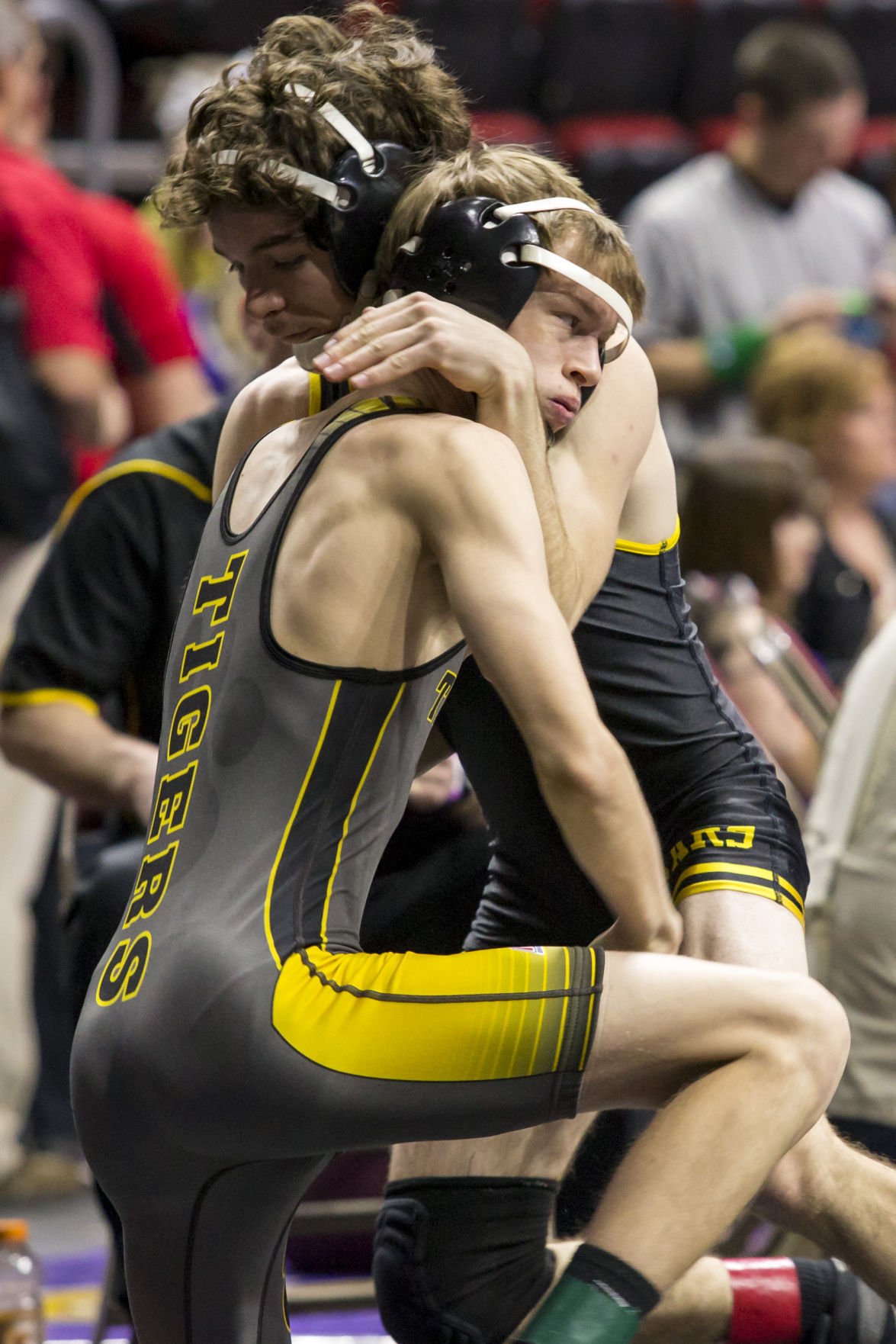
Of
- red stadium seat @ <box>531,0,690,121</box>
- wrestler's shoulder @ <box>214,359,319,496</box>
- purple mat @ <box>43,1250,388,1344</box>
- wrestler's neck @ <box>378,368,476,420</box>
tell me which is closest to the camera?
wrestler's neck @ <box>378,368,476,420</box>

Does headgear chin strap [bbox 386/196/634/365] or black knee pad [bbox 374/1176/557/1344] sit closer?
headgear chin strap [bbox 386/196/634/365]

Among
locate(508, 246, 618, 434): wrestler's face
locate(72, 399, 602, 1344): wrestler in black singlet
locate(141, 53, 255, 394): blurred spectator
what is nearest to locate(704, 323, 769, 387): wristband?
locate(141, 53, 255, 394): blurred spectator

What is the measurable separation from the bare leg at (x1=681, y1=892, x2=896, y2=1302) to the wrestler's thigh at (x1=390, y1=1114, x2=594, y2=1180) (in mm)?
278

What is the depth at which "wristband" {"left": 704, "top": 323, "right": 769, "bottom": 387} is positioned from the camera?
225 inches

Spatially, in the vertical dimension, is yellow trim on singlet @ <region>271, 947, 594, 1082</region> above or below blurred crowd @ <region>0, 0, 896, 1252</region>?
above

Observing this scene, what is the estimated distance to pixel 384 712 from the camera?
1.98 metres

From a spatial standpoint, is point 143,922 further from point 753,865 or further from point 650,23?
point 650,23

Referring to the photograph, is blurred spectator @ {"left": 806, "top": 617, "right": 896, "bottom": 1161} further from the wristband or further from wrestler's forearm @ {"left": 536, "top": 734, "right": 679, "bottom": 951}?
the wristband

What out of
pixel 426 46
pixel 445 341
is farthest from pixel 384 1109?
pixel 426 46

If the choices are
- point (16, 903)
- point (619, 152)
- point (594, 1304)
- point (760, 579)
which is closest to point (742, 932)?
point (594, 1304)

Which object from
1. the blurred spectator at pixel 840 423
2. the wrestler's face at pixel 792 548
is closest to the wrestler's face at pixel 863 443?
the blurred spectator at pixel 840 423

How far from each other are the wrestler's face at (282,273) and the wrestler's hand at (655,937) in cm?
80

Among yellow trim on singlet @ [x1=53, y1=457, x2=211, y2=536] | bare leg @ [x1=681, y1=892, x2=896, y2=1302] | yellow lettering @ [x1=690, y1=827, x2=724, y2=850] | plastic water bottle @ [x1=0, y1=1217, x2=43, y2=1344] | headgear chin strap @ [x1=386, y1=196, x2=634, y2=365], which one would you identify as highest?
headgear chin strap @ [x1=386, y1=196, x2=634, y2=365]

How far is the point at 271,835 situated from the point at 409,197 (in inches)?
29.8
